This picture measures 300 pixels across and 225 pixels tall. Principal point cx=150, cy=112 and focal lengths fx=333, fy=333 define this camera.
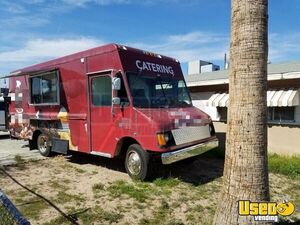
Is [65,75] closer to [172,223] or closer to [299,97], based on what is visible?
A: [172,223]

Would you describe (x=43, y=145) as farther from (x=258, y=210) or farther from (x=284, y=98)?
(x=258, y=210)

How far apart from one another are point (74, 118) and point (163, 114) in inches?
112

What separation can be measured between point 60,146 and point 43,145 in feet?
4.11

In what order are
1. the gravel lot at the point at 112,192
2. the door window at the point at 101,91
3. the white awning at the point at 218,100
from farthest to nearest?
1. the white awning at the point at 218,100
2. the door window at the point at 101,91
3. the gravel lot at the point at 112,192

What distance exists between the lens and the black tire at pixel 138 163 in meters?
7.12

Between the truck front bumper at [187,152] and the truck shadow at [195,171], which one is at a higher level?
the truck front bumper at [187,152]

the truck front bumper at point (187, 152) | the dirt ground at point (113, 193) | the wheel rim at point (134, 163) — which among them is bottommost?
the dirt ground at point (113, 193)

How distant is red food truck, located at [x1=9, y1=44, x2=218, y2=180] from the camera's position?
709cm

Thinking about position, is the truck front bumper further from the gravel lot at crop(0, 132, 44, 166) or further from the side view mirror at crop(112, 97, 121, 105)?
the gravel lot at crop(0, 132, 44, 166)

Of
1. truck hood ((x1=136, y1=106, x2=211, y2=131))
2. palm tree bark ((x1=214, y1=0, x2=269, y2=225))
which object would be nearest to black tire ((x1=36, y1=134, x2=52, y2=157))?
truck hood ((x1=136, y1=106, x2=211, y2=131))

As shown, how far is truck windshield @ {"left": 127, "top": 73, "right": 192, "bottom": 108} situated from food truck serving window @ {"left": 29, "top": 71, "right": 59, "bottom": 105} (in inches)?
114

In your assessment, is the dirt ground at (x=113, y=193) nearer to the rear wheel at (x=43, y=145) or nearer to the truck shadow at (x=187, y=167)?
the truck shadow at (x=187, y=167)

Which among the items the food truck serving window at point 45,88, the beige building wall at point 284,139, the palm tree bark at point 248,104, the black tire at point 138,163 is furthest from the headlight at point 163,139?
the beige building wall at point 284,139

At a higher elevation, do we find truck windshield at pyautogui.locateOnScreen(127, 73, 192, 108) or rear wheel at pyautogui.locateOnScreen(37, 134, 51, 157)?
truck windshield at pyautogui.locateOnScreen(127, 73, 192, 108)
